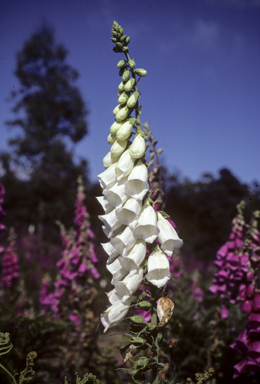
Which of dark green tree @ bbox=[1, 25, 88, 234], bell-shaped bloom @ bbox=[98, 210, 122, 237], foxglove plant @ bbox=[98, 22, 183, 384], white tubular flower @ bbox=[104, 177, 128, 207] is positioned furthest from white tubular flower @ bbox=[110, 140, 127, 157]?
dark green tree @ bbox=[1, 25, 88, 234]

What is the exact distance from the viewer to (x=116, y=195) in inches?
47.9

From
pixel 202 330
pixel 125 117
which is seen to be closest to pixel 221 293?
pixel 202 330

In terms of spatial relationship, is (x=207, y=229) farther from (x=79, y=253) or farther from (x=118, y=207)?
(x=118, y=207)

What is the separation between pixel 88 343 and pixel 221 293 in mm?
1371

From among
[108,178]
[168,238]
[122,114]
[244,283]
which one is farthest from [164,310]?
[244,283]

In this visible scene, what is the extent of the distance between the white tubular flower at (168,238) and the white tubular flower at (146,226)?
5cm

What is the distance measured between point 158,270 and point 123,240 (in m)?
0.17

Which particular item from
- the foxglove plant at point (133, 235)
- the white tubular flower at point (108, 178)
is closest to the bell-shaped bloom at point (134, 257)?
the foxglove plant at point (133, 235)

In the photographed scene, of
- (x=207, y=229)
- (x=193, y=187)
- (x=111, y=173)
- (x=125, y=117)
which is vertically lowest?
(x=111, y=173)

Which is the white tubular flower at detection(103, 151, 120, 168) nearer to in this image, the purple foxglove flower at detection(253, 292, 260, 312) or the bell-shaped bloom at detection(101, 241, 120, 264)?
the bell-shaped bloom at detection(101, 241, 120, 264)

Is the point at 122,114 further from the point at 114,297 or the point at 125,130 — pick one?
the point at 114,297

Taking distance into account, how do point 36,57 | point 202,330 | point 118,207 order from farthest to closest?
point 36,57, point 202,330, point 118,207

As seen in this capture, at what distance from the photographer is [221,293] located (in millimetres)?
2463

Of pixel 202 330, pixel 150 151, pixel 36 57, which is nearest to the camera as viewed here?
pixel 150 151
